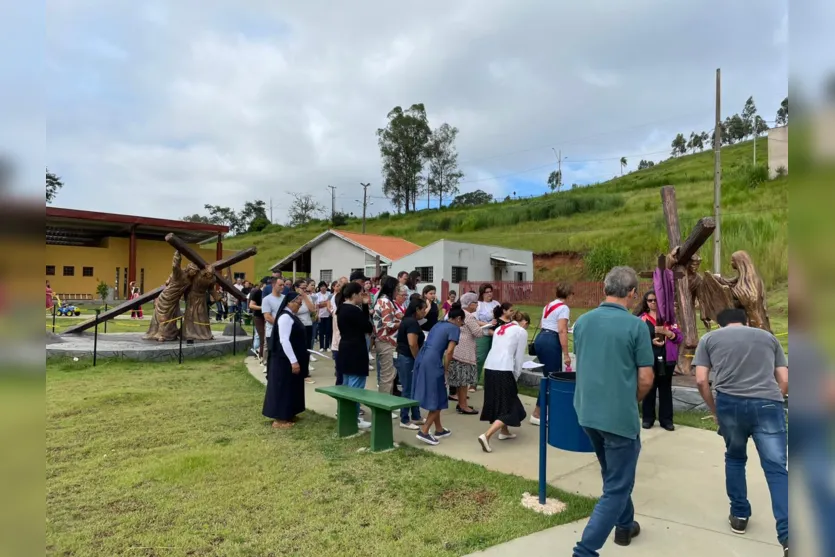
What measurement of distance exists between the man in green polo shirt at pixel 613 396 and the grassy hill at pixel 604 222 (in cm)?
1772

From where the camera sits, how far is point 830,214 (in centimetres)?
70

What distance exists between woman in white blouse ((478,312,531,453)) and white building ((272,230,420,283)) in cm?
2321

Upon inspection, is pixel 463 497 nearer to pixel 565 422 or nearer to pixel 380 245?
pixel 565 422

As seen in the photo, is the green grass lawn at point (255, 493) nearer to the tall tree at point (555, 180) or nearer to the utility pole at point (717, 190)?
the utility pole at point (717, 190)

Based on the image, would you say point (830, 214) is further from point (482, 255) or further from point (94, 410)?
point (482, 255)

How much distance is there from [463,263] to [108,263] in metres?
21.2

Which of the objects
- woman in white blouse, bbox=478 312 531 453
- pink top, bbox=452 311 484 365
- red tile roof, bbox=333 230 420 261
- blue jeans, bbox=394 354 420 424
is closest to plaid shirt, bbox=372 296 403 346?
blue jeans, bbox=394 354 420 424

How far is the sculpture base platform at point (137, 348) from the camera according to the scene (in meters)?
10.9

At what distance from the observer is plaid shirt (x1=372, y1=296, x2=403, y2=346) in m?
6.68

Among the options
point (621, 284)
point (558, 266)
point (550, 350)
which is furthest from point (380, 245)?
point (621, 284)

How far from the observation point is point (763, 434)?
3455 mm

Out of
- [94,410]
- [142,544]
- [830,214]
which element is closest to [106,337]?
[94,410]

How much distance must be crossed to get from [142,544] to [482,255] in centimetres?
2838

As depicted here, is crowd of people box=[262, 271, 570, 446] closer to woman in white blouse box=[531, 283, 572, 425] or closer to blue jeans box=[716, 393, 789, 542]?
woman in white blouse box=[531, 283, 572, 425]
